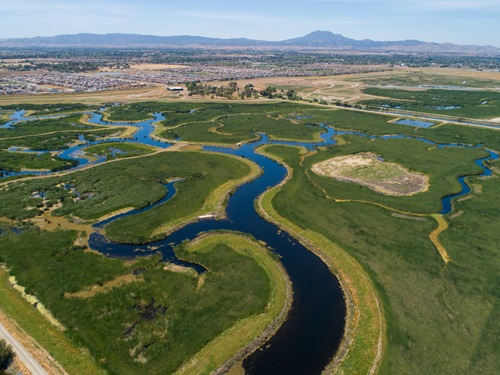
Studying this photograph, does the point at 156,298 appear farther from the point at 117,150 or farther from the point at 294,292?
the point at 117,150

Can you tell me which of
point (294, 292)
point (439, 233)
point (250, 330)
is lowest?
point (294, 292)

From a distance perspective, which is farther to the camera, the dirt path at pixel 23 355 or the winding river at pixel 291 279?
the winding river at pixel 291 279

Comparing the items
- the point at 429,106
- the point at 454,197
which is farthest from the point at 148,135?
the point at 429,106

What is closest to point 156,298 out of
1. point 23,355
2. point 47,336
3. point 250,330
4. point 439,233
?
point 47,336

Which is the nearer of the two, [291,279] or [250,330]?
[250,330]

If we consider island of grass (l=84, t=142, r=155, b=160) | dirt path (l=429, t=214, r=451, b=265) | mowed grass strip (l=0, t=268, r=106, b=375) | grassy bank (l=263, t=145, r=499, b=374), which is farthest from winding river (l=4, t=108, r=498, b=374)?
island of grass (l=84, t=142, r=155, b=160)

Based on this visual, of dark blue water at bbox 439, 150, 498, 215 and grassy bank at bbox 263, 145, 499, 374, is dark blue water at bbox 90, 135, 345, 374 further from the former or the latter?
dark blue water at bbox 439, 150, 498, 215

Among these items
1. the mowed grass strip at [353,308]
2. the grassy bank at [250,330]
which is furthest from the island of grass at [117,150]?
the grassy bank at [250,330]

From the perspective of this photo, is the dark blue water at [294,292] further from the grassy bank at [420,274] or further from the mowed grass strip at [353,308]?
the grassy bank at [420,274]
